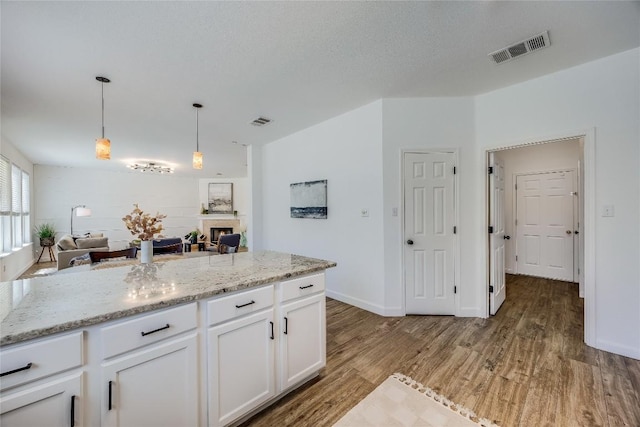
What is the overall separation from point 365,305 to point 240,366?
7.30 ft

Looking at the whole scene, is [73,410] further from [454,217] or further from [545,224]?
[545,224]

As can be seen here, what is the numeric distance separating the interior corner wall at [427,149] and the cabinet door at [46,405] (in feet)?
9.39

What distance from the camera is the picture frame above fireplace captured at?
10.2 meters

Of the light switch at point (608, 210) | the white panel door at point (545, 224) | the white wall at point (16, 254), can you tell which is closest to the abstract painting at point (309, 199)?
the light switch at point (608, 210)

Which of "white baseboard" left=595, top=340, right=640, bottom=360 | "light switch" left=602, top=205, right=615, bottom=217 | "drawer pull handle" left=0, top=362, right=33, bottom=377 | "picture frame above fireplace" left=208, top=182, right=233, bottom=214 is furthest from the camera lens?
"picture frame above fireplace" left=208, top=182, right=233, bottom=214

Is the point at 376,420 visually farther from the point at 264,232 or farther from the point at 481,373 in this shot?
the point at 264,232

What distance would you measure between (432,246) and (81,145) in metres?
6.72

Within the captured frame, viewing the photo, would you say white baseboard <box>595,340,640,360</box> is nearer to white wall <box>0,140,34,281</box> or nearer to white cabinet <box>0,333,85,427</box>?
white cabinet <box>0,333,85,427</box>

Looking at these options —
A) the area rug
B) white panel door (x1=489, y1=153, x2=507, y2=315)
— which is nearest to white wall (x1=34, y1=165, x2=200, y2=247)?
the area rug

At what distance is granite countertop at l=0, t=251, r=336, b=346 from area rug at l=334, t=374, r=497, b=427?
96 centimetres

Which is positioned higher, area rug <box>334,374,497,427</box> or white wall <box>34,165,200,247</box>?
white wall <box>34,165,200,247</box>

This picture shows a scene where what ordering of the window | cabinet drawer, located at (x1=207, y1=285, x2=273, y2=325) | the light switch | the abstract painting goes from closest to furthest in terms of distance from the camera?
cabinet drawer, located at (x1=207, y1=285, x2=273, y2=325)
the light switch
the abstract painting
the window

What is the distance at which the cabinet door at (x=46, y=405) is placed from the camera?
3.12 feet

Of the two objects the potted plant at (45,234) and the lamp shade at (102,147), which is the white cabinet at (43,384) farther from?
the potted plant at (45,234)
